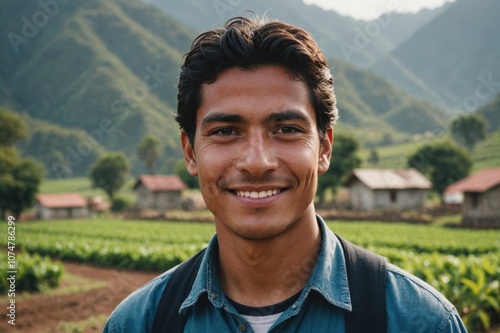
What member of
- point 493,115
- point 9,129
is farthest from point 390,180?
point 9,129

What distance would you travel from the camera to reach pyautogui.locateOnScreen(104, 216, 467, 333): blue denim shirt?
193cm

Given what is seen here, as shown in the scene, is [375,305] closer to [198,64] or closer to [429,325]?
[429,325]

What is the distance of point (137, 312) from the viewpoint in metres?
2.26

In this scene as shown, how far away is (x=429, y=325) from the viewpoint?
191cm

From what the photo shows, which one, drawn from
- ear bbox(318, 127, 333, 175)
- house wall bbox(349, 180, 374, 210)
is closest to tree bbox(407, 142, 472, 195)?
house wall bbox(349, 180, 374, 210)

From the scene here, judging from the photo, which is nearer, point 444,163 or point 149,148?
point 444,163

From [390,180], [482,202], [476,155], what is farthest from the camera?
[476,155]

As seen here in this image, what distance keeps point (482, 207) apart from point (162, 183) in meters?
40.7

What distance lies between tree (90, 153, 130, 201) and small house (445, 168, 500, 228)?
52.2 metres

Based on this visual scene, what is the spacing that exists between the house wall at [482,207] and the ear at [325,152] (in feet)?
119

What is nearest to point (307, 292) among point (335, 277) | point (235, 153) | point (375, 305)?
point (335, 277)

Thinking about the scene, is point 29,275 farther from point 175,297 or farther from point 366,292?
point 366,292

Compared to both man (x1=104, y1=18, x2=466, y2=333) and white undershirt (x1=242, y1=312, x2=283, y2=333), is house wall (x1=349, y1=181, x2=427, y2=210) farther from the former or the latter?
white undershirt (x1=242, y1=312, x2=283, y2=333)

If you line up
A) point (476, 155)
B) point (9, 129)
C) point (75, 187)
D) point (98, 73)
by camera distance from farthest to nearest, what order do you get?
point (98, 73) < point (75, 187) < point (9, 129) < point (476, 155)
